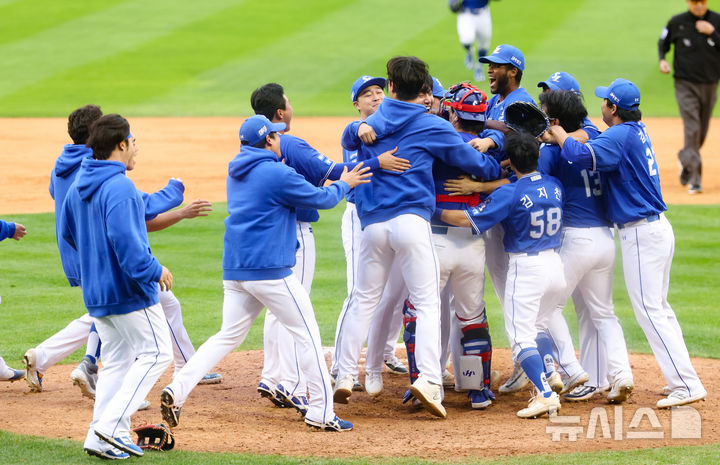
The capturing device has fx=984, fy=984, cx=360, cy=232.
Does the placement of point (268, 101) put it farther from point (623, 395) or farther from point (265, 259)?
point (623, 395)

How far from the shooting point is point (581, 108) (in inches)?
244

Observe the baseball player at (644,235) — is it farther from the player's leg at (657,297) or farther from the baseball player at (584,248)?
the baseball player at (584,248)

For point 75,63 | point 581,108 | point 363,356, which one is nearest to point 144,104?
point 75,63

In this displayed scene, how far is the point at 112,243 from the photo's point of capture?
16.2ft

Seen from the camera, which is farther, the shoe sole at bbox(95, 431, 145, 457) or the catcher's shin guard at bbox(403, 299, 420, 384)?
the catcher's shin guard at bbox(403, 299, 420, 384)

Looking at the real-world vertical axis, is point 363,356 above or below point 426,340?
below

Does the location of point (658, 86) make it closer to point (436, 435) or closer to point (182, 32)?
point (182, 32)

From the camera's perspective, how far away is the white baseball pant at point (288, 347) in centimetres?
620

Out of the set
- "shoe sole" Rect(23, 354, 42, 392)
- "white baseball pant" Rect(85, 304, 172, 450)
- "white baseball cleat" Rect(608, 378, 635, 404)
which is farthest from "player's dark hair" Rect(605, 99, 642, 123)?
"shoe sole" Rect(23, 354, 42, 392)

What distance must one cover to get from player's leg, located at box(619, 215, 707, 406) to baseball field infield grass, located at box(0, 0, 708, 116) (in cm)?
1570

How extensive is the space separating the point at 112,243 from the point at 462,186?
220 centimetres

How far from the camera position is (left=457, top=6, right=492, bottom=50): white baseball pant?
2203 cm

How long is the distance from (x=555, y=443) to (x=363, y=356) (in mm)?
2770

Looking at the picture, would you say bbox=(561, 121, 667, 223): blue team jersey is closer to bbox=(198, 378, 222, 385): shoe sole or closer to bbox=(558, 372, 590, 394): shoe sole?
bbox=(558, 372, 590, 394): shoe sole
